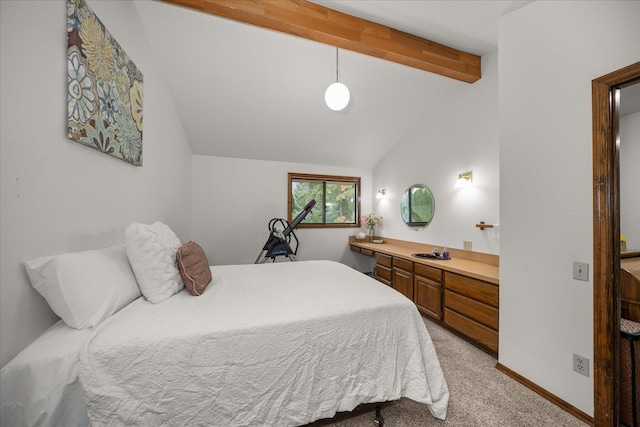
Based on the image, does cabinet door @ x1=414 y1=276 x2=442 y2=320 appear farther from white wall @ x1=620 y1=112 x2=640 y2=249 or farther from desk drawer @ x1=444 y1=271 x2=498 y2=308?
white wall @ x1=620 y1=112 x2=640 y2=249

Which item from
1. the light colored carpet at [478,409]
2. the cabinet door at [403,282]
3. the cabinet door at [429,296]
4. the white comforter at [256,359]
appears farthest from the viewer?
the cabinet door at [403,282]

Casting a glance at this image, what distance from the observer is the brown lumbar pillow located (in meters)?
1.55

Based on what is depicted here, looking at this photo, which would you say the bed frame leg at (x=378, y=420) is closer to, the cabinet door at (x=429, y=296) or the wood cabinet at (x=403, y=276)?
the cabinet door at (x=429, y=296)

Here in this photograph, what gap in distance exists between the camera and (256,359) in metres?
1.16

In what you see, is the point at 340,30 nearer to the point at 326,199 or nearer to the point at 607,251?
the point at 607,251

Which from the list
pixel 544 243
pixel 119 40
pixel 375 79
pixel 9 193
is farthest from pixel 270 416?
pixel 375 79

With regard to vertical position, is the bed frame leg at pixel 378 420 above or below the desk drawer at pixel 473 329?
below

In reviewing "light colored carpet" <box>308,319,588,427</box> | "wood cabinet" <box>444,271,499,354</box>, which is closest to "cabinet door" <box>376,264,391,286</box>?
"wood cabinet" <box>444,271,499,354</box>

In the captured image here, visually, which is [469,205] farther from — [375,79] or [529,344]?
[375,79]

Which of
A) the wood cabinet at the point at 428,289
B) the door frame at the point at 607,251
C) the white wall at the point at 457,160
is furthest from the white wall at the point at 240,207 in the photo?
the door frame at the point at 607,251

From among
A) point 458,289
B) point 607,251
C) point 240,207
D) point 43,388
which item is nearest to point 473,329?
point 458,289

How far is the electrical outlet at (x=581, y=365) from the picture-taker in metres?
1.48

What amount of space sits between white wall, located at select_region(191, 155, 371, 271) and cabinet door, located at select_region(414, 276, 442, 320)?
6.50 feet

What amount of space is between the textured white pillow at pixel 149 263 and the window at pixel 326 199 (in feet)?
9.63
